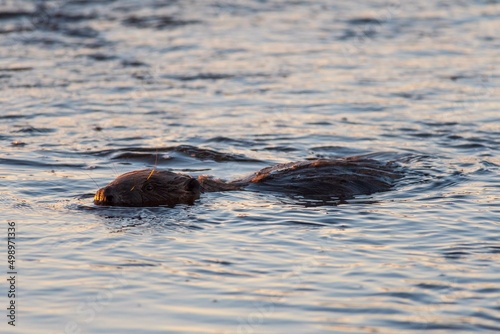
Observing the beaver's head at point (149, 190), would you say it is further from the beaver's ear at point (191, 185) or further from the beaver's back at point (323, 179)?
the beaver's back at point (323, 179)

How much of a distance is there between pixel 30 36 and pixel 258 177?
10748 millimetres

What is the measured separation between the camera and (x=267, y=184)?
1098 centimetres

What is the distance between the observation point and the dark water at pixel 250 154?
7.71 m

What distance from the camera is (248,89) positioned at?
54.6 ft

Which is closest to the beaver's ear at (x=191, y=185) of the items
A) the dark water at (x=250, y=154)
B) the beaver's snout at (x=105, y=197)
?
the dark water at (x=250, y=154)

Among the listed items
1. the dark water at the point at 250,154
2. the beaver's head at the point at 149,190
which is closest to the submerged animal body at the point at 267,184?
the beaver's head at the point at 149,190

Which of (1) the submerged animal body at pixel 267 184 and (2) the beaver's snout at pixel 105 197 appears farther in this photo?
(1) the submerged animal body at pixel 267 184

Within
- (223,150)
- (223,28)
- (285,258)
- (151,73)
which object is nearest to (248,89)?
(151,73)

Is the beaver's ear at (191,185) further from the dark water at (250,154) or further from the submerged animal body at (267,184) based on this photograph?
the dark water at (250,154)

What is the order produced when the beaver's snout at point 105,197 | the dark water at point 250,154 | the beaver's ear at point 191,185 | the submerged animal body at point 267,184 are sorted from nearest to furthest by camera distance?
the dark water at point 250,154 < the beaver's snout at point 105,197 < the submerged animal body at point 267,184 < the beaver's ear at point 191,185

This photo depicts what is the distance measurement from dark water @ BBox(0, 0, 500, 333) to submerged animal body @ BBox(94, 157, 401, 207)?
0.22 metres

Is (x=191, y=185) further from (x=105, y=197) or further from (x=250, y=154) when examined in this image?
(x=250, y=154)

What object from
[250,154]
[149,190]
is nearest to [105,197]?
[149,190]

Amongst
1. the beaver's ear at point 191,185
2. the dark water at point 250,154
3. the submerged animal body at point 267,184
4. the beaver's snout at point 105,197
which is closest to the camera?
the dark water at point 250,154
